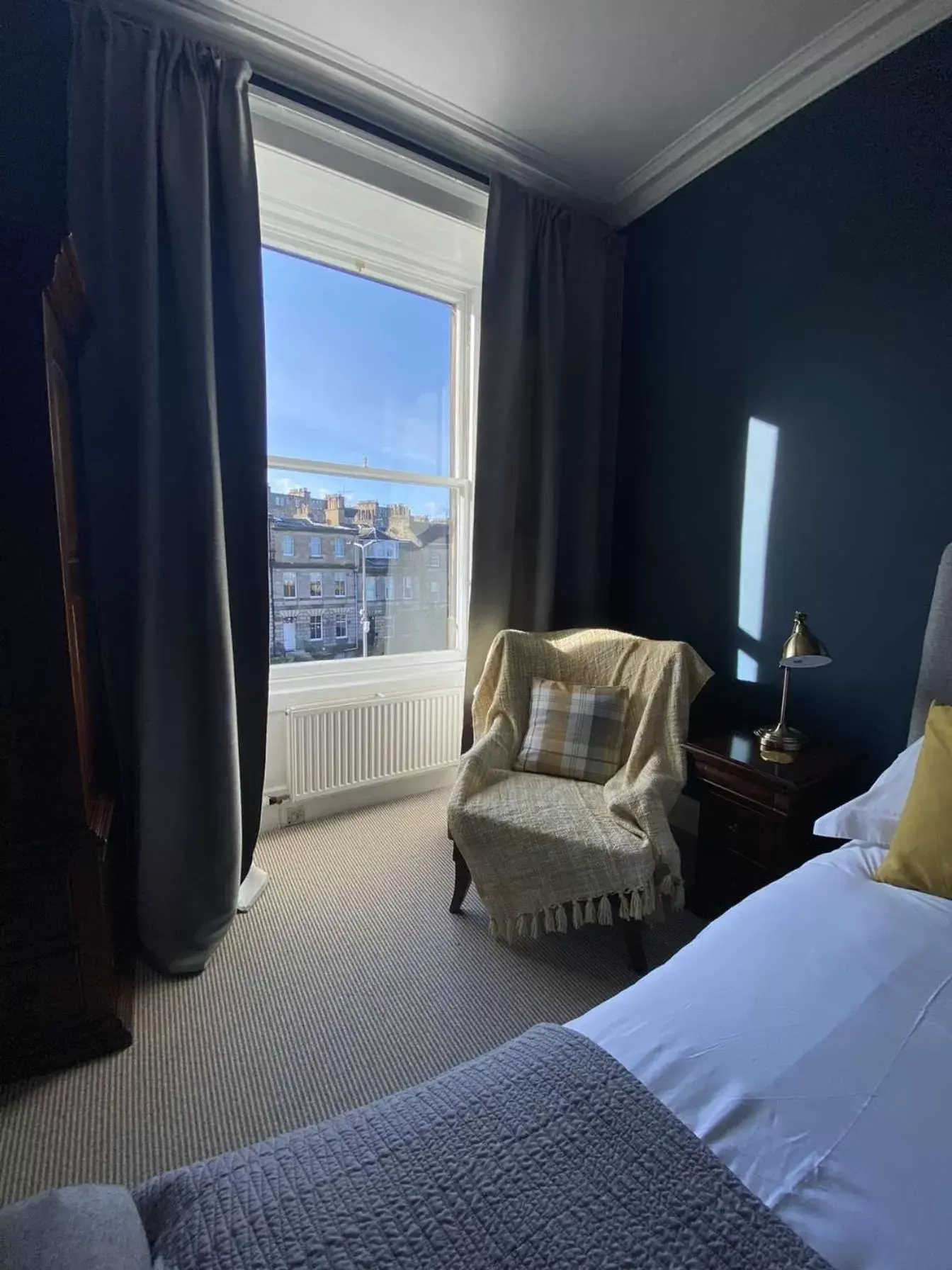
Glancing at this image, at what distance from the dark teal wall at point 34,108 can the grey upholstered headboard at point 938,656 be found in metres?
2.59

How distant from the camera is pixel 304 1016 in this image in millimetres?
1605

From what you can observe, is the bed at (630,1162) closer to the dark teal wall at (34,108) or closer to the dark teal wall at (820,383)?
the dark teal wall at (820,383)

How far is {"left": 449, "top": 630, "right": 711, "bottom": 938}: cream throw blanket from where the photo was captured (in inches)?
66.7

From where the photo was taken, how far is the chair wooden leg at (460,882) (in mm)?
2029

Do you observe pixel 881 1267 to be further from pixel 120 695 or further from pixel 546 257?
pixel 546 257

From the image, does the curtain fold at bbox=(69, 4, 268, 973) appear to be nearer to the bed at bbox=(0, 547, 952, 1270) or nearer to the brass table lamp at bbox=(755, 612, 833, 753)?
the bed at bbox=(0, 547, 952, 1270)

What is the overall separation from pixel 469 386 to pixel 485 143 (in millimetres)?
943

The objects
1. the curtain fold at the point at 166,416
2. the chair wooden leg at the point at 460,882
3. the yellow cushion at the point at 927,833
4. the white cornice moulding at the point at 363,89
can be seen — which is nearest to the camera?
the yellow cushion at the point at 927,833

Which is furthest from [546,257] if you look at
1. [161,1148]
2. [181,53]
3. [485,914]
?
[161,1148]

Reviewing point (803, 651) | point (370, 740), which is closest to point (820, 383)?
point (803, 651)

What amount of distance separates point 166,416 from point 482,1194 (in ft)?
6.36

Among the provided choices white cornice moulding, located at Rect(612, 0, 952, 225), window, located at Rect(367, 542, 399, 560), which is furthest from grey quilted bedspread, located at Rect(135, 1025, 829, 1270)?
white cornice moulding, located at Rect(612, 0, 952, 225)

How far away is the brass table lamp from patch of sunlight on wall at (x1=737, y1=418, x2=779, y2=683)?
0.42m

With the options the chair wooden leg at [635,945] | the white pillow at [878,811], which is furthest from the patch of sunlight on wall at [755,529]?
the chair wooden leg at [635,945]
